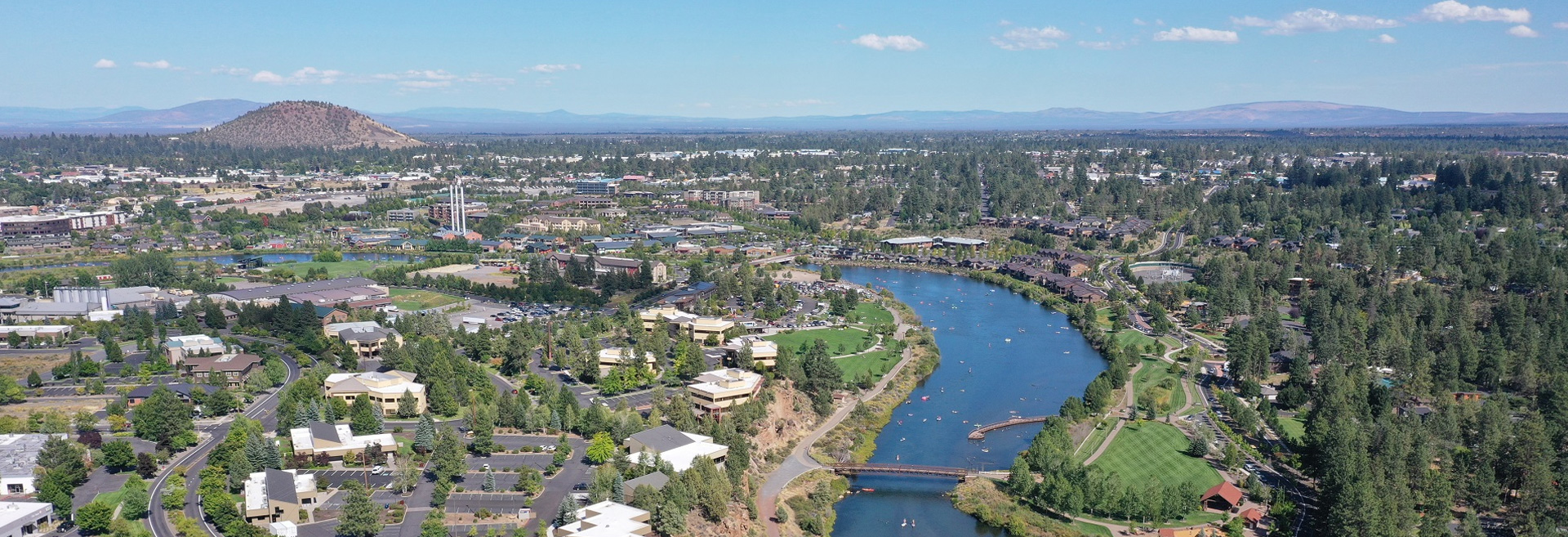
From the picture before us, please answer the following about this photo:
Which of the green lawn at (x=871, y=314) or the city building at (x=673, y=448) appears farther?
the green lawn at (x=871, y=314)

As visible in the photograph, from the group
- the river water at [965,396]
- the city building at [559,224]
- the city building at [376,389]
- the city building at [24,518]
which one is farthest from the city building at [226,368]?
the city building at [559,224]

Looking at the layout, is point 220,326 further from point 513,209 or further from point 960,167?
point 960,167

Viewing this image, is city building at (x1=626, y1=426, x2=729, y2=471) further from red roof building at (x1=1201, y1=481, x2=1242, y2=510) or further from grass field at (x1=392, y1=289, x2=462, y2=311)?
grass field at (x1=392, y1=289, x2=462, y2=311)

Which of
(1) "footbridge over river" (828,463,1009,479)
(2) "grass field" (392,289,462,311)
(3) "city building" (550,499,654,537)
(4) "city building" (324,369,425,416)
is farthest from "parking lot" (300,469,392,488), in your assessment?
(2) "grass field" (392,289,462,311)

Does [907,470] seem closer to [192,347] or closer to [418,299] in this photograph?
[192,347]

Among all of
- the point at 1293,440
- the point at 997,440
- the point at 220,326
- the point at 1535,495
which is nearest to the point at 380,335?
the point at 220,326

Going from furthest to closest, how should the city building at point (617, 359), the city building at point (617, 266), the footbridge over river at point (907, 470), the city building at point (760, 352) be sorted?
the city building at point (617, 266) → the city building at point (760, 352) → the city building at point (617, 359) → the footbridge over river at point (907, 470)

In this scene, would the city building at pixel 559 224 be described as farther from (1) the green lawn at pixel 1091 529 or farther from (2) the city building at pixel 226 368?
(1) the green lawn at pixel 1091 529

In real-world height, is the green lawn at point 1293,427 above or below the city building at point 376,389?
below
